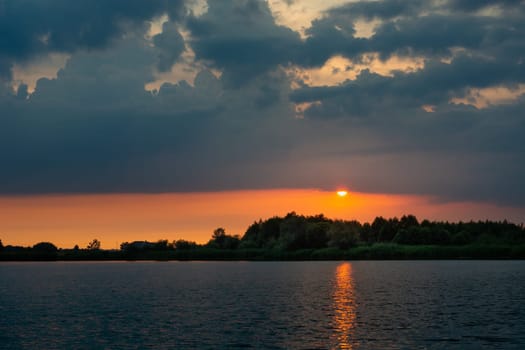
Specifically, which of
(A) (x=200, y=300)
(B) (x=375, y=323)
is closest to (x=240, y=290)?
(A) (x=200, y=300)

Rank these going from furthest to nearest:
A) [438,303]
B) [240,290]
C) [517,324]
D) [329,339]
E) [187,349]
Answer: [240,290] < [438,303] < [517,324] < [329,339] < [187,349]

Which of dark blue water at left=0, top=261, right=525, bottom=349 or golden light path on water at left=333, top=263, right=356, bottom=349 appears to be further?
golden light path on water at left=333, top=263, right=356, bottom=349

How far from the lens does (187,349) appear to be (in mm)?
49531

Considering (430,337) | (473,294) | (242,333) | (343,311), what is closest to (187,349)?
(242,333)

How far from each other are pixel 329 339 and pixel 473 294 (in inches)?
2100

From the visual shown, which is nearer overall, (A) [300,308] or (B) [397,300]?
(A) [300,308]

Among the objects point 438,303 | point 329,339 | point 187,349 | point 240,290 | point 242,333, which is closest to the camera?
point 187,349

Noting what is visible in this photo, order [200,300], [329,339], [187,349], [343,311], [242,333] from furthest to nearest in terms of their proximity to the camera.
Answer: [200,300] < [343,311] < [242,333] < [329,339] < [187,349]

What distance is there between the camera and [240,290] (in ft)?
373

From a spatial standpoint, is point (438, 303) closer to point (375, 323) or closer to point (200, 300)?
point (375, 323)

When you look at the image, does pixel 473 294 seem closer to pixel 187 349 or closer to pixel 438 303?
pixel 438 303

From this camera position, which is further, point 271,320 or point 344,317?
point 344,317

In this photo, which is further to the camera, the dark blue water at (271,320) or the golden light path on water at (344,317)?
the golden light path on water at (344,317)

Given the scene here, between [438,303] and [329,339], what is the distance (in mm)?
36223
